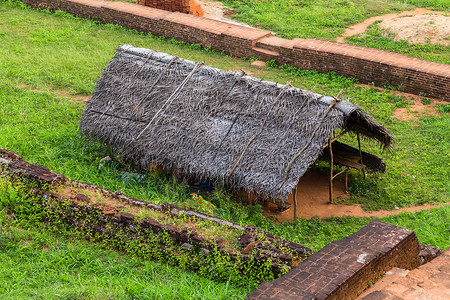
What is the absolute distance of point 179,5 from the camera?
54.5 feet

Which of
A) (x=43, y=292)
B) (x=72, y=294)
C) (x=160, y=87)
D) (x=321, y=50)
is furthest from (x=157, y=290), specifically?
(x=321, y=50)

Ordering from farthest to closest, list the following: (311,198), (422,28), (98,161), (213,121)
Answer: (422,28) → (98,161) → (311,198) → (213,121)

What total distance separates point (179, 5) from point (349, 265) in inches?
500

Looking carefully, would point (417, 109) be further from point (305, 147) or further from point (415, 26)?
point (305, 147)

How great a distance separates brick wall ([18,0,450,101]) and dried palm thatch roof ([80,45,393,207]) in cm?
363

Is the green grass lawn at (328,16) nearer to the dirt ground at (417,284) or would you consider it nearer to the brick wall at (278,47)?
the brick wall at (278,47)

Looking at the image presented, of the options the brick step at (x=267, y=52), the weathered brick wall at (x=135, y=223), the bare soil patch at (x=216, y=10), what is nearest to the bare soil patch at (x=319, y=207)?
the weathered brick wall at (x=135, y=223)

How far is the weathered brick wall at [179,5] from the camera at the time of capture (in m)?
16.6

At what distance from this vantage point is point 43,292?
5.86 metres

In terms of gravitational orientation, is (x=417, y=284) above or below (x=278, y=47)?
below

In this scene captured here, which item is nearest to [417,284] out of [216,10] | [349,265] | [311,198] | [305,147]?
[349,265]

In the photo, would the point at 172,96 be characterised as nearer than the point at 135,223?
No

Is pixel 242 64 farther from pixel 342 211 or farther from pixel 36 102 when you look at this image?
pixel 342 211

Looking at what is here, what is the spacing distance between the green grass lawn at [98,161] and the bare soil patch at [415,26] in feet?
10.4
